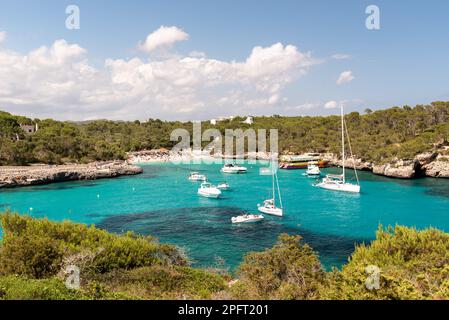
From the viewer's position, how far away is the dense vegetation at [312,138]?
70.6 metres

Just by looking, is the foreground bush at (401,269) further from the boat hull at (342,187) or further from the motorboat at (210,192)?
the boat hull at (342,187)

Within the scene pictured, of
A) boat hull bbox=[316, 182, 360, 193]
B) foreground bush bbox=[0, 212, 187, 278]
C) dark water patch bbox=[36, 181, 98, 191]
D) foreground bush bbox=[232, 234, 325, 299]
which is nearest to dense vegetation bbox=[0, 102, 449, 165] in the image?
dark water patch bbox=[36, 181, 98, 191]

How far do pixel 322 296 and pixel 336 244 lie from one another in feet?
63.3

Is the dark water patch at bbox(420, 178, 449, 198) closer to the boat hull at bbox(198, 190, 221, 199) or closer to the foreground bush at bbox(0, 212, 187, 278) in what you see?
the boat hull at bbox(198, 190, 221, 199)

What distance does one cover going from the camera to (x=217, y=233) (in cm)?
3195

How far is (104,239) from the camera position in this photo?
18.7 metres

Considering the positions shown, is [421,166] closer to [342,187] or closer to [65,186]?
[342,187]

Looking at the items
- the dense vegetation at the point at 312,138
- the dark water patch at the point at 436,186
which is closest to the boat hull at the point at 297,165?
the dense vegetation at the point at 312,138

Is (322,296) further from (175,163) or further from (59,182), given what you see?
(175,163)

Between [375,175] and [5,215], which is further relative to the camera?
[375,175]

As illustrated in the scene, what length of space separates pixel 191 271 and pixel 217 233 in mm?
14454

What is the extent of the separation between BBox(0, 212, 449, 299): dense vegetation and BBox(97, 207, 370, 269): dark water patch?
8.12m

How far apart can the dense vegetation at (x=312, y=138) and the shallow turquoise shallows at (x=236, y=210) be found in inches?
466
